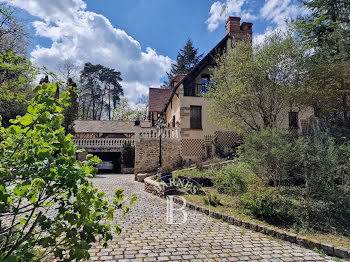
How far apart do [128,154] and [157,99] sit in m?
8.15

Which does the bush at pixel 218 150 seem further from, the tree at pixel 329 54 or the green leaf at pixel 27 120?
the green leaf at pixel 27 120

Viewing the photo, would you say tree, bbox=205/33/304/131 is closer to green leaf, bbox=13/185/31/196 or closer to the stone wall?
the stone wall

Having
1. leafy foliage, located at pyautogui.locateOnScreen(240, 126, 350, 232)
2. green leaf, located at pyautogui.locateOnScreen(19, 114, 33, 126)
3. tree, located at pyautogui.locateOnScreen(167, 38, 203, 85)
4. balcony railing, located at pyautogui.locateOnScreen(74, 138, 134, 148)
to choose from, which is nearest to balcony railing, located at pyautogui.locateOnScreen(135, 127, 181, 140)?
balcony railing, located at pyautogui.locateOnScreen(74, 138, 134, 148)

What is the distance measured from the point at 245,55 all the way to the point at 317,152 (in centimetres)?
681

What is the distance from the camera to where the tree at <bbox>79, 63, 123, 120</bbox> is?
37.0 metres

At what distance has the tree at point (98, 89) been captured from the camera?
1455 inches

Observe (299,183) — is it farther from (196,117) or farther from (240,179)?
(196,117)

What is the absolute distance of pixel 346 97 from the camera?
9844mm

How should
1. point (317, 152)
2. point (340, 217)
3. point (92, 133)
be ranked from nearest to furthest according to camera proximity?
point (340, 217) → point (317, 152) → point (92, 133)

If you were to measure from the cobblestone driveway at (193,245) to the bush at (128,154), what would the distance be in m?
13.8

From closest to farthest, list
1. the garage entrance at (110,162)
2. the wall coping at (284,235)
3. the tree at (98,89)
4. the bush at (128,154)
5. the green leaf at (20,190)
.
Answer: the green leaf at (20,190) → the wall coping at (284,235) → the bush at (128,154) → the garage entrance at (110,162) → the tree at (98,89)

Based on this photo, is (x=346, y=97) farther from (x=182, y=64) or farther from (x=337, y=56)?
(x=182, y=64)

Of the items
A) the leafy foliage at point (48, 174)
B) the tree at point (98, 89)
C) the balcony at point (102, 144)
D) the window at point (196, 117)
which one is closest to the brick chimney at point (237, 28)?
the window at point (196, 117)

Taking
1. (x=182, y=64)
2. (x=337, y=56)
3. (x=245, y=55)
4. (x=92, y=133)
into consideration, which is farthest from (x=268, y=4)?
(x=182, y=64)
